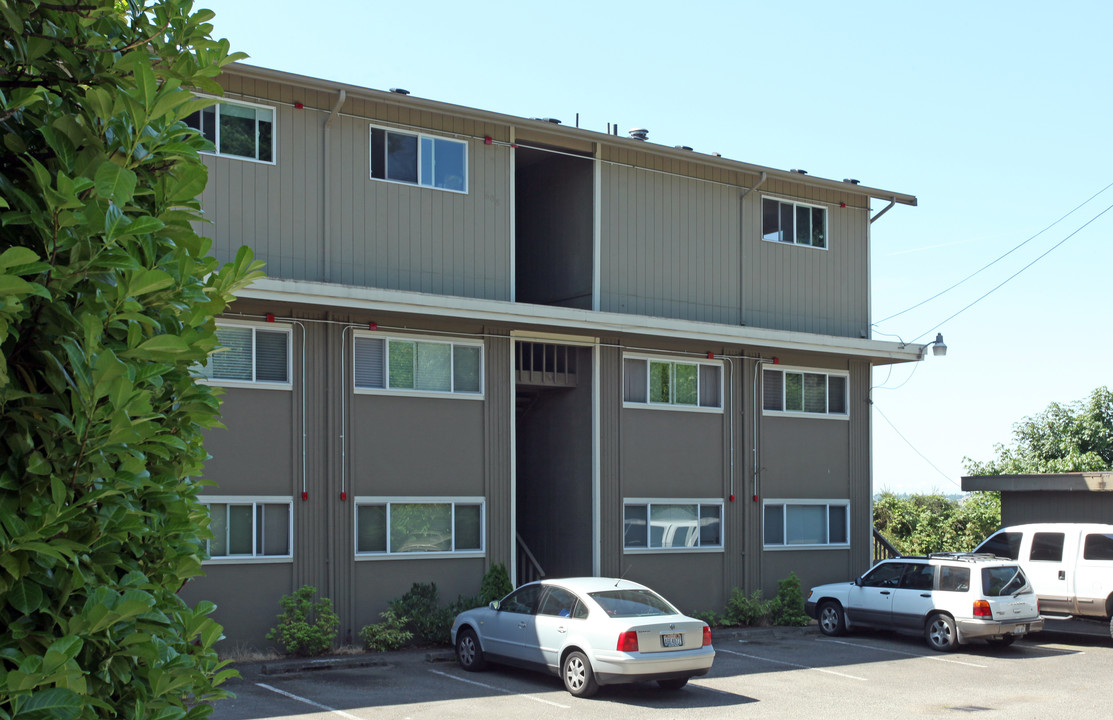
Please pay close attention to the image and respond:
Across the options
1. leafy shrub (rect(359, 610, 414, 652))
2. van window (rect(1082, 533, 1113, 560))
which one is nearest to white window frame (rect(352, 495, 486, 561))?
leafy shrub (rect(359, 610, 414, 652))

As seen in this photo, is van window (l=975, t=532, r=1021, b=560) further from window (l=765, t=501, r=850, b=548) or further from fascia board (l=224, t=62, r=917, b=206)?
fascia board (l=224, t=62, r=917, b=206)

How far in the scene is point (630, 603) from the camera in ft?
47.3

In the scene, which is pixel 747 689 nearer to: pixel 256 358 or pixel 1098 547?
pixel 256 358

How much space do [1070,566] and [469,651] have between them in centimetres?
1188

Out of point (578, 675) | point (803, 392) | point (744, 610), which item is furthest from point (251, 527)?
point (803, 392)

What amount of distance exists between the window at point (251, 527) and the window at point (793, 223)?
1188 centimetres

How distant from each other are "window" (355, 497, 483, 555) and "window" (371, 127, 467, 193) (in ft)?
18.2

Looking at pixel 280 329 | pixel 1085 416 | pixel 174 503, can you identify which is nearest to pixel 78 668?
pixel 174 503

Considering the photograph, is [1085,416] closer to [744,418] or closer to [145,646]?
[744,418]

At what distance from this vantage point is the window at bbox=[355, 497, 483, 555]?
17.9 m

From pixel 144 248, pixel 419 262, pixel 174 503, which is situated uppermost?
pixel 419 262

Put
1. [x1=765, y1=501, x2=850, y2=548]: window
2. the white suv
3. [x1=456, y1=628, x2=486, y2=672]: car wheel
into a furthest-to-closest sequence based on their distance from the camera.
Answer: [x1=765, y1=501, x2=850, y2=548]: window → the white suv → [x1=456, y1=628, x2=486, y2=672]: car wheel

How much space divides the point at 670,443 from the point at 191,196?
18684 mm

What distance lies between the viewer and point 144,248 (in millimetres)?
3002
